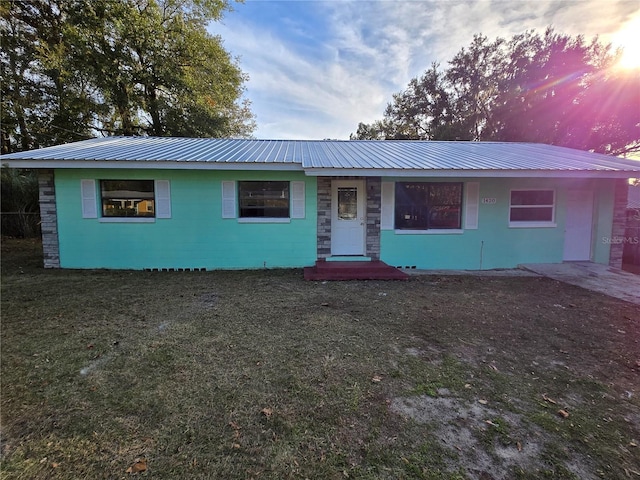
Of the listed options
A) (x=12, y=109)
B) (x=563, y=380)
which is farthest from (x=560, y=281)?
(x=12, y=109)

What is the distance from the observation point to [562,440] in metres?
2.29

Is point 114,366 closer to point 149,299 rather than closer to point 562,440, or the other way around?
point 149,299

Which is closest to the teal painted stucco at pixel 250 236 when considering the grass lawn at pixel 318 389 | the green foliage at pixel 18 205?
the grass lawn at pixel 318 389

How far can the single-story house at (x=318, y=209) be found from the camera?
7652 mm

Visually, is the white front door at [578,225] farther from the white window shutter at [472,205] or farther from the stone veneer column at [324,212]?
the stone veneer column at [324,212]

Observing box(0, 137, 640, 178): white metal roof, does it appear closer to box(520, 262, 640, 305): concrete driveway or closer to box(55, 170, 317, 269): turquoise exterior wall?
box(55, 170, 317, 269): turquoise exterior wall

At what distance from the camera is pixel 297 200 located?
8.06 metres

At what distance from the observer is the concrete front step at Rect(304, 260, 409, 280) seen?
7.15 metres

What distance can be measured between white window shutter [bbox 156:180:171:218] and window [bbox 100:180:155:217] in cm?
19

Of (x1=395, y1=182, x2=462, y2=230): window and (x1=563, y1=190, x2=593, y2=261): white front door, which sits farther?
(x1=563, y1=190, x2=593, y2=261): white front door

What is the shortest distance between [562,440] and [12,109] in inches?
867

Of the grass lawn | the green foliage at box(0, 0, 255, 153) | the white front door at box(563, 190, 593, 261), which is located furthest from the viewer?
the green foliage at box(0, 0, 255, 153)

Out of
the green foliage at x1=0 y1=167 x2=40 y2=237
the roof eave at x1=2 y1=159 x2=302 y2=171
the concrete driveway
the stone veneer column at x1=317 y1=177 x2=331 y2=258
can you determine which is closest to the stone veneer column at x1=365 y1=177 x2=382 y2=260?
the stone veneer column at x1=317 y1=177 x2=331 y2=258

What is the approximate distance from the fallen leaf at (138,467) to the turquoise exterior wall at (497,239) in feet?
22.9
